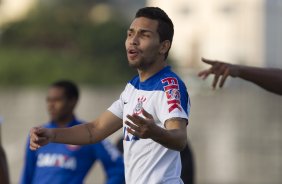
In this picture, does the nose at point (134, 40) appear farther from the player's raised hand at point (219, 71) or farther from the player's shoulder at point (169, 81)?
the player's raised hand at point (219, 71)

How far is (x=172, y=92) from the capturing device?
234 inches

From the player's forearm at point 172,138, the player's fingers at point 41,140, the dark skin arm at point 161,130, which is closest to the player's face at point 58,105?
the player's fingers at point 41,140

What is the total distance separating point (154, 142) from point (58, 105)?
362 cm

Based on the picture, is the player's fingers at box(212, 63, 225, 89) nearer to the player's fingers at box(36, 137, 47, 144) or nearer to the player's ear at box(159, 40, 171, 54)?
the player's ear at box(159, 40, 171, 54)

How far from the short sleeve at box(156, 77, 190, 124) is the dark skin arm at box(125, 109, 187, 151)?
0.14 feet

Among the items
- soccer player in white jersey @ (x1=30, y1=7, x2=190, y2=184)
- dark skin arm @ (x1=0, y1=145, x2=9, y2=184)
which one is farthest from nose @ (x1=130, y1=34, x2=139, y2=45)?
dark skin arm @ (x1=0, y1=145, x2=9, y2=184)

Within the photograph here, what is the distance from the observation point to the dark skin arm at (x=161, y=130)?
5.39 meters

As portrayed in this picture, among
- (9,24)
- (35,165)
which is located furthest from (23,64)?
(35,165)

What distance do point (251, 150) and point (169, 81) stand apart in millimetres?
10498

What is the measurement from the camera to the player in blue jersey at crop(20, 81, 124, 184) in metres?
9.23

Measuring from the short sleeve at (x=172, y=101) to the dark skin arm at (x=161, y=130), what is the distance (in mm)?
43

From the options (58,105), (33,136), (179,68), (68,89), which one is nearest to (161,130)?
(33,136)

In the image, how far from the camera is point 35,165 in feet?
30.7

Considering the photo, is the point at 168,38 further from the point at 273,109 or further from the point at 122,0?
the point at 122,0
